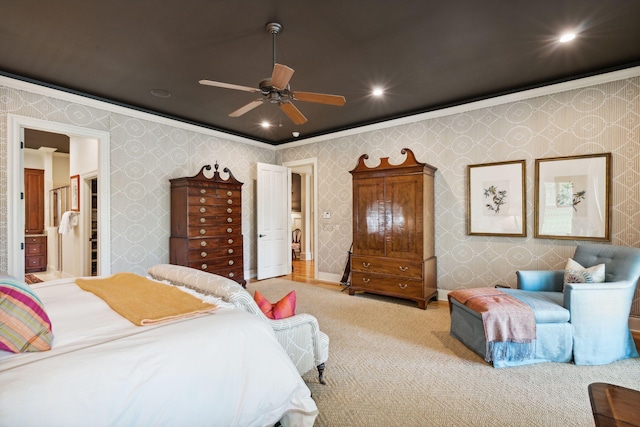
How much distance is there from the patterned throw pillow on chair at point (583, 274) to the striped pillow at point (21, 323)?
378 cm

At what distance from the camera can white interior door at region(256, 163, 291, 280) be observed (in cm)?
556

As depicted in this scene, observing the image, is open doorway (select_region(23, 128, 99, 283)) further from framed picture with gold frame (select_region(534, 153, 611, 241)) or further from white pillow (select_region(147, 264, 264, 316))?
framed picture with gold frame (select_region(534, 153, 611, 241))

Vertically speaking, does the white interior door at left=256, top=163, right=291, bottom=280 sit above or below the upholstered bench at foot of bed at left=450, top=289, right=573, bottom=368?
above

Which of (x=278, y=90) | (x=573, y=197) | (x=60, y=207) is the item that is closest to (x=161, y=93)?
(x=278, y=90)

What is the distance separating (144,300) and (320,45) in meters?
2.43

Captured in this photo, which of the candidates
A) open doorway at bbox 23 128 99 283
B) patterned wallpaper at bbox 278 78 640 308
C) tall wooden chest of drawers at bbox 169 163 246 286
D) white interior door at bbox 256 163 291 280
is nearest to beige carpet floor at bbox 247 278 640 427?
patterned wallpaper at bbox 278 78 640 308

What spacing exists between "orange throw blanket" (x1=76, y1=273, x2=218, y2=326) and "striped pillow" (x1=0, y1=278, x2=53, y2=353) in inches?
13.7

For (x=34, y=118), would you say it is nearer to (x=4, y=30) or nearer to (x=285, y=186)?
(x=4, y=30)

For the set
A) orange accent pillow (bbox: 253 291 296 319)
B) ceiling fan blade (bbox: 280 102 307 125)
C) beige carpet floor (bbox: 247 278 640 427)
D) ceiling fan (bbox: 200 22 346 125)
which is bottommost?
beige carpet floor (bbox: 247 278 640 427)

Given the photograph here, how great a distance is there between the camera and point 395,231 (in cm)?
416

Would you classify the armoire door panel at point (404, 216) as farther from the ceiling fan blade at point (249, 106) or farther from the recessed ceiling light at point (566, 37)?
the ceiling fan blade at point (249, 106)

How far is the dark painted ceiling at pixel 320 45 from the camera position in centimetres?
221

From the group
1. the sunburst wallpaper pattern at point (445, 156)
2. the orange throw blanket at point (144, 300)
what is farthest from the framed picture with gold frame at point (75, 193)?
the orange throw blanket at point (144, 300)

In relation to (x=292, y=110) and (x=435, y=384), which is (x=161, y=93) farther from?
(x=435, y=384)
